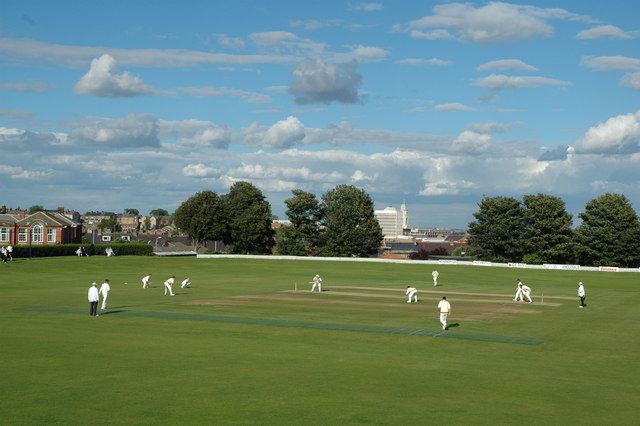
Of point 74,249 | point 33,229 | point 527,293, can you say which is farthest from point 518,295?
point 33,229

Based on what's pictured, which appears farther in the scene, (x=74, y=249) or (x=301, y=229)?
(x=301, y=229)

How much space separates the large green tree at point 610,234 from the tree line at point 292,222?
34045 mm

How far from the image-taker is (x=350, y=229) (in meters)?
124

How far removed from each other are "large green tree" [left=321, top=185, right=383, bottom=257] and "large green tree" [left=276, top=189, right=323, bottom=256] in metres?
2.39

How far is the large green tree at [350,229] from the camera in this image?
4887 inches

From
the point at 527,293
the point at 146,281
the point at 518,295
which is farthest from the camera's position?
the point at 146,281

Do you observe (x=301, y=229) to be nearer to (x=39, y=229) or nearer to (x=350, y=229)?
(x=350, y=229)

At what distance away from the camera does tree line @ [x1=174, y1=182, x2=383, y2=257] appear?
409 ft

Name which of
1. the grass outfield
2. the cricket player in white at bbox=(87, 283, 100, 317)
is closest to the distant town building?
the grass outfield

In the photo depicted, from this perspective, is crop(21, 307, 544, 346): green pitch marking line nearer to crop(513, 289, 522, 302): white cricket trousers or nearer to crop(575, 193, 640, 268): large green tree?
crop(513, 289, 522, 302): white cricket trousers

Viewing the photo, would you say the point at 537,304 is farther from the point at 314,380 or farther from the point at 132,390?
the point at 132,390

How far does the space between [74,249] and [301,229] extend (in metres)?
39.7

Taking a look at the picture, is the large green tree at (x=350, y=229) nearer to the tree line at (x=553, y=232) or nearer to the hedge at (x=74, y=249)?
the tree line at (x=553, y=232)

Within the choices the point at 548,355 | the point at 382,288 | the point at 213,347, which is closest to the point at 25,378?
the point at 213,347
